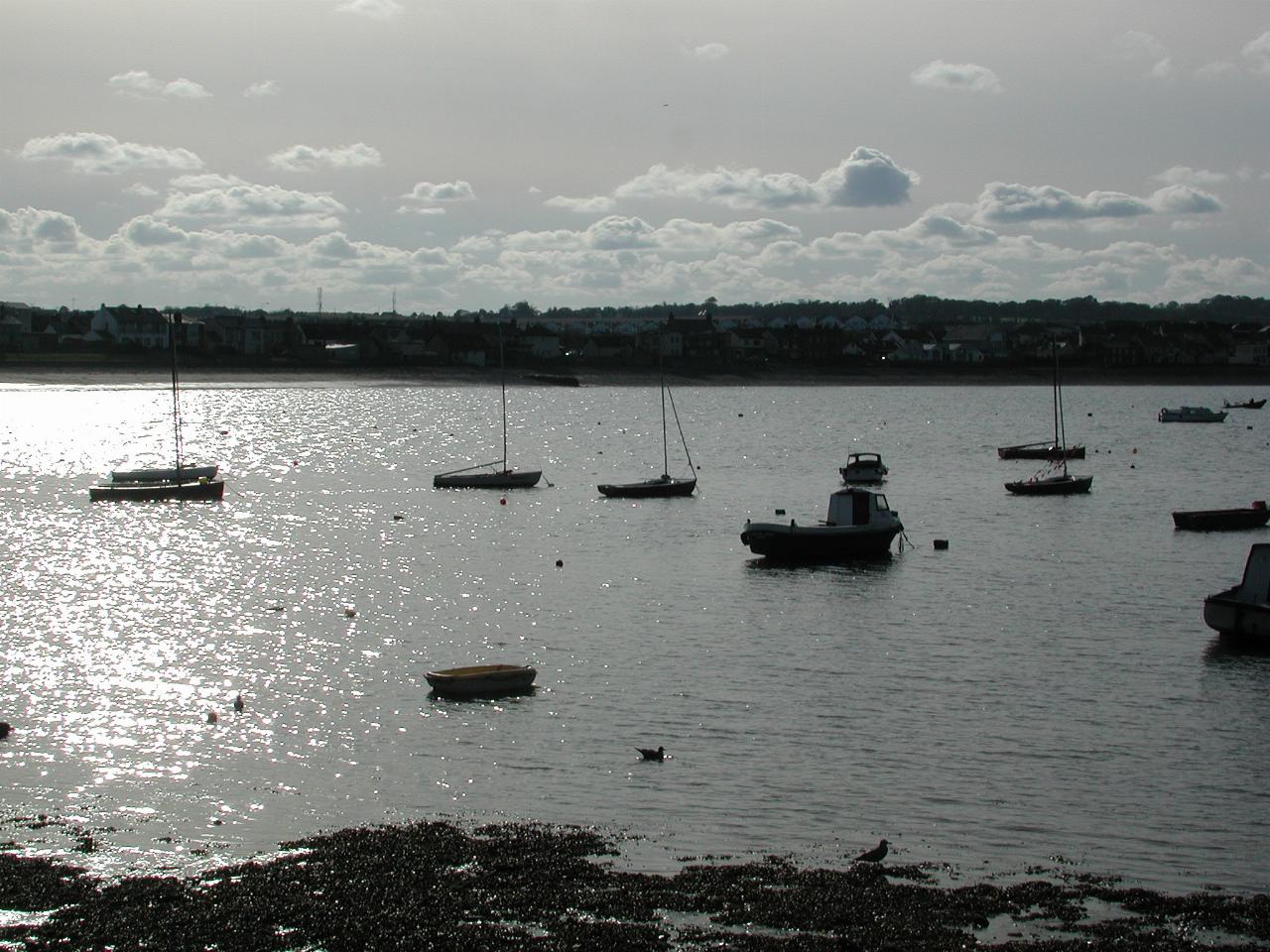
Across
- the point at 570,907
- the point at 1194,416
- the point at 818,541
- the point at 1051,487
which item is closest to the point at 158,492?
the point at 818,541

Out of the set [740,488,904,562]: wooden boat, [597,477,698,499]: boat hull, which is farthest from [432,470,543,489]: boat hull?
[740,488,904,562]: wooden boat

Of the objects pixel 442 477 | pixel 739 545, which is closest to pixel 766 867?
pixel 739 545

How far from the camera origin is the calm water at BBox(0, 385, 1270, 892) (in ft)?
76.9

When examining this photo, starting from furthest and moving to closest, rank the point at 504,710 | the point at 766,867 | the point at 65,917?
the point at 504,710 → the point at 766,867 → the point at 65,917

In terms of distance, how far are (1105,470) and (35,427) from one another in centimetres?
10699

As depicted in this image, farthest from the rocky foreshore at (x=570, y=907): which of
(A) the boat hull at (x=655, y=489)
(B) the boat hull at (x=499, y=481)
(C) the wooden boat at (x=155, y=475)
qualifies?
(C) the wooden boat at (x=155, y=475)

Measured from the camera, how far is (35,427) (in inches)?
6033

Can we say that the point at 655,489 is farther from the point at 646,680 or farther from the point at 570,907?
the point at 570,907

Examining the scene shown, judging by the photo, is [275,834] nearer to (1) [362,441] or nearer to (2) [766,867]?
(2) [766,867]

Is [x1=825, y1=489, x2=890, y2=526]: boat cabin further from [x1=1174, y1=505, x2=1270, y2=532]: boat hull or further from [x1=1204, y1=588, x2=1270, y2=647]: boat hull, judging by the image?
[x1=1204, y1=588, x2=1270, y2=647]: boat hull

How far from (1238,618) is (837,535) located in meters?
18.5

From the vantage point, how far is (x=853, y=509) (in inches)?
2189

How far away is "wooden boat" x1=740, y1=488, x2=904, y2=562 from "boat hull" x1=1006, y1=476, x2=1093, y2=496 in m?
24.2

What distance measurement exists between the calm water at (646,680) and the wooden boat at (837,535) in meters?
1.15
